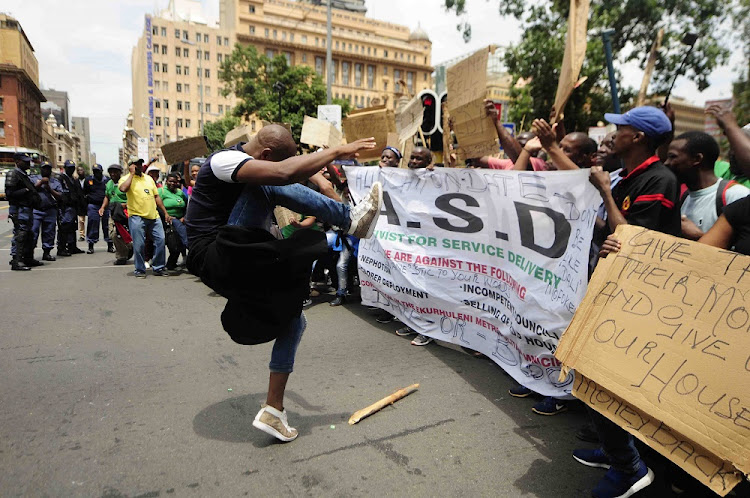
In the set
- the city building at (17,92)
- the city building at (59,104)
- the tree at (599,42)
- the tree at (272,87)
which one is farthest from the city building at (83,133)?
the tree at (599,42)

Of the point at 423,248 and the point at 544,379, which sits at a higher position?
the point at 423,248

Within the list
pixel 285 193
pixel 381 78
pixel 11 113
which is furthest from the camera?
pixel 381 78

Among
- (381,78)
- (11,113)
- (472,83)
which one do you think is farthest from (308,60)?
(472,83)

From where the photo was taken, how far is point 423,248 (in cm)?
470

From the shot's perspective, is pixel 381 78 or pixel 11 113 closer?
pixel 11 113

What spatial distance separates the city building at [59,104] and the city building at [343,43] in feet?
245

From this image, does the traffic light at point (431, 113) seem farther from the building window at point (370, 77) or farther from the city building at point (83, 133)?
the city building at point (83, 133)

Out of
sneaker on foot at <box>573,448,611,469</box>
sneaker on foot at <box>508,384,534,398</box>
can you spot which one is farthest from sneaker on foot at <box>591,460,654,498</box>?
sneaker on foot at <box>508,384,534,398</box>

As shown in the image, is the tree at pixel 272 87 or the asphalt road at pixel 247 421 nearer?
the asphalt road at pixel 247 421

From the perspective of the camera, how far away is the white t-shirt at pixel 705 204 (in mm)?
3088

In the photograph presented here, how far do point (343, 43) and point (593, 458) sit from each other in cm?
9470

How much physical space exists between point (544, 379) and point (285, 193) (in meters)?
2.11

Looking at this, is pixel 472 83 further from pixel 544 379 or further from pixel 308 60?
pixel 308 60


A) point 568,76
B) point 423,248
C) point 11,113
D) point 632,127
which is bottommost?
point 423,248
